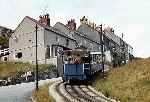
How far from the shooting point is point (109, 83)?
43.1 meters

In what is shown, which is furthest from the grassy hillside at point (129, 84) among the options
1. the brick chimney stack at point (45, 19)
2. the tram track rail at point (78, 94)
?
the brick chimney stack at point (45, 19)

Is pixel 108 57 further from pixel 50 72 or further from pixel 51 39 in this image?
pixel 50 72

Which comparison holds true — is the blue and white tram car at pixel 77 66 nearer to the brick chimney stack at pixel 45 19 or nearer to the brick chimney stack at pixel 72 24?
the brick chimney stack at pixel 45 19

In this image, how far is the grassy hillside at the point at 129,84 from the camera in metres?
33.8

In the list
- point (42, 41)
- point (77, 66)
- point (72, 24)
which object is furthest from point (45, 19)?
point (77, 66)

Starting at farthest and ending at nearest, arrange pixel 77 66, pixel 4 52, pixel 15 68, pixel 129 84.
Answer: pixel 4 52, pixel 15 68, pixel 77 66, pixel 129 84

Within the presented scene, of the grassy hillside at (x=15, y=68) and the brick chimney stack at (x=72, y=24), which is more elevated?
the brick chimney stack at (x=72, y=24)

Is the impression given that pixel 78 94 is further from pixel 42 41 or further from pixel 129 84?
pixel 42 41

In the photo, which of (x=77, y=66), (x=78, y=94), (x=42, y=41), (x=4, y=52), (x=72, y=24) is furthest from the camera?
(x=72, y=24)

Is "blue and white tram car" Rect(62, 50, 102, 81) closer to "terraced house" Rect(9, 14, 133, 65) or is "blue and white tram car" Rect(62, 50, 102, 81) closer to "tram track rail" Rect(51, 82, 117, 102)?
"tram track rail" Rect(51, 82, 117, 102)

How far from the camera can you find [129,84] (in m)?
40.2

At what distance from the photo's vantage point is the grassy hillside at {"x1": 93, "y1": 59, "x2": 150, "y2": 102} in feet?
Answer: 111

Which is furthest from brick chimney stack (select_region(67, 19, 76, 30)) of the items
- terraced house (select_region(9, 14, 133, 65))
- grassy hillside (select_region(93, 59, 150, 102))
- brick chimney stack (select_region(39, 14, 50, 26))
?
grassy hillside (select_region(93, 59, 150, 102))

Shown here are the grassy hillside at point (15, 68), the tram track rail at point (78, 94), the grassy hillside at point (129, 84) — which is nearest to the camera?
the tram track rail at point (78, 94)
